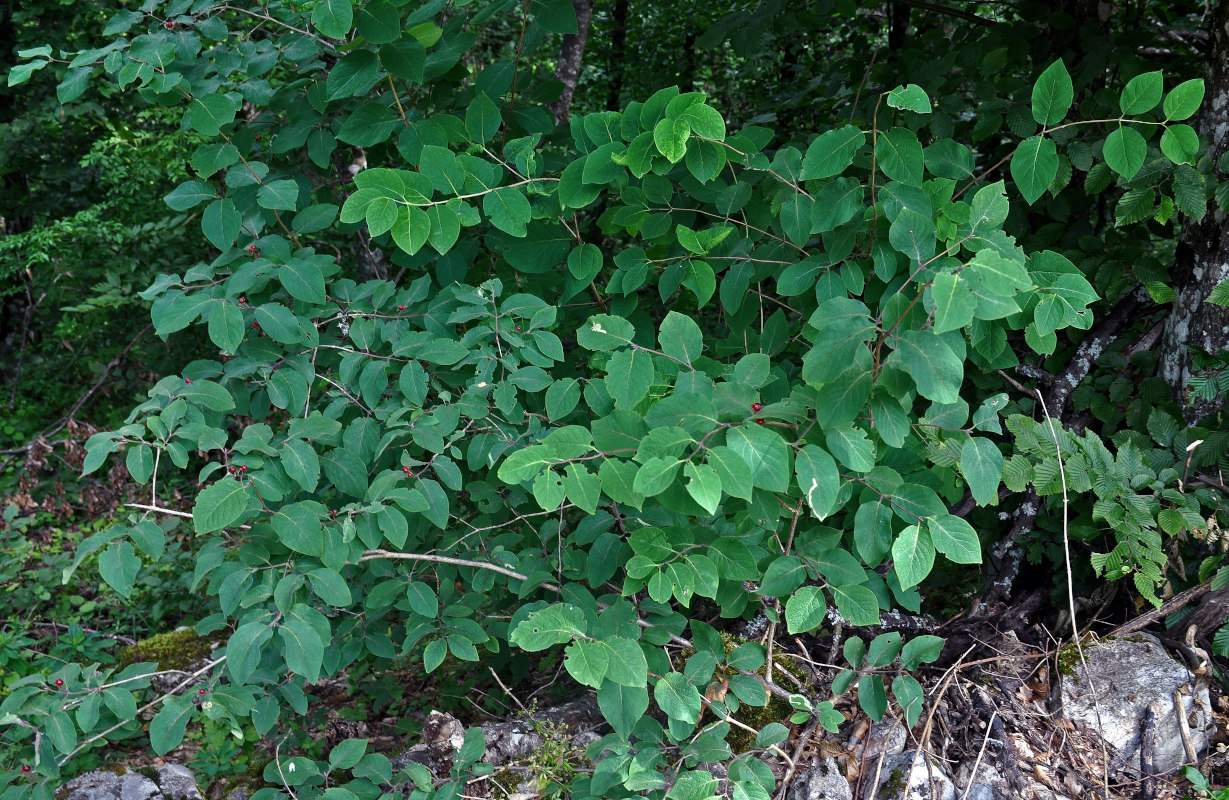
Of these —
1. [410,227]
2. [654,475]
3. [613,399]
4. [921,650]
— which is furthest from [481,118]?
[921,650]

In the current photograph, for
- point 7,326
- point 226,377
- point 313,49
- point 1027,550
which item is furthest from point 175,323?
point 7,326

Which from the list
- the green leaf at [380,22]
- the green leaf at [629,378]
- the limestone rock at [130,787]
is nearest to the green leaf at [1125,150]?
the green leaf at [629,378]

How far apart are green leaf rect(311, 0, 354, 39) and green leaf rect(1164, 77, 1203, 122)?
66.3 inches

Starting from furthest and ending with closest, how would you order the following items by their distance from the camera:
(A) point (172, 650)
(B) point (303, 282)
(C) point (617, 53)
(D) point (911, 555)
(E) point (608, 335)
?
(C) point (617, 53)
(A) point (172, 650)
(B) point (303, 282)
(E) point (608, 335)
(D) point (911, 555)

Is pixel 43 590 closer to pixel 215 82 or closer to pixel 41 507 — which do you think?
pixel 41 507

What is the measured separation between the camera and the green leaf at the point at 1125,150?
159 centimetres

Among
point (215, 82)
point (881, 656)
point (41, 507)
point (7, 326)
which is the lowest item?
point (41, 507)

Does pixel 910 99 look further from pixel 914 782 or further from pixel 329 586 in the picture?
pixel 914 782

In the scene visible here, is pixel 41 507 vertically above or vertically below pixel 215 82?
below

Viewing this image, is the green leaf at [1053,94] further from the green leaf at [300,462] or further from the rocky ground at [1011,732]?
the green leaf at [300,462]

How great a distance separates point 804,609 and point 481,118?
1.35 meters

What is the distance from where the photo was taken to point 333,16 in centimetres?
179

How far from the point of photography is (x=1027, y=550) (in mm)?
2596

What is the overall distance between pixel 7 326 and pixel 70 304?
4.54ft
